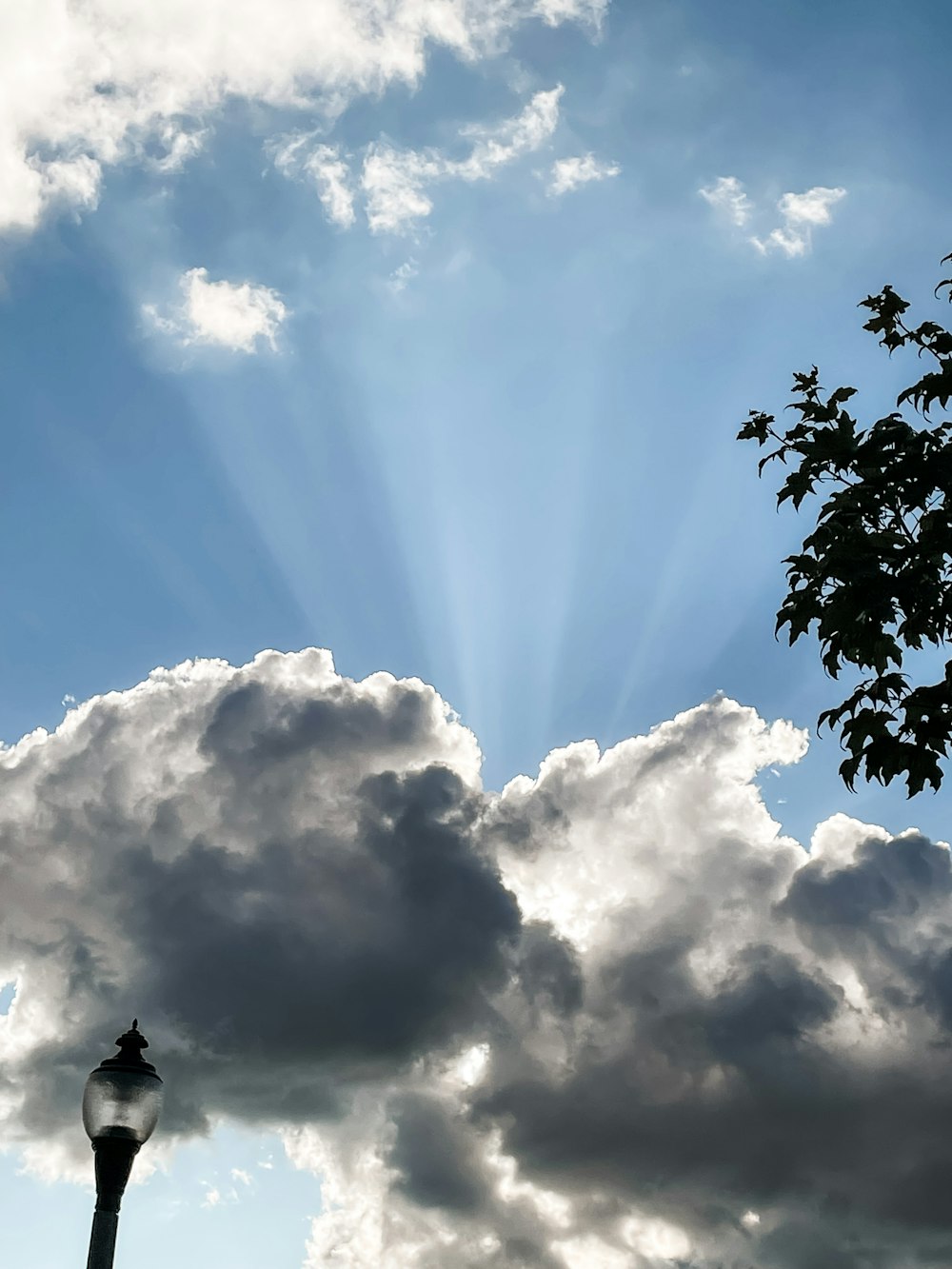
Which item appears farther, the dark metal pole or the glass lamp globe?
the glass lamp globe

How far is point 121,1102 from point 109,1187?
72cm

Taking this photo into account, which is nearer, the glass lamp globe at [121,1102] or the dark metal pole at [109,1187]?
the dark metal pole at [109,1187]

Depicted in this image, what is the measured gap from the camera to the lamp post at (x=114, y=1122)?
38.3 ft

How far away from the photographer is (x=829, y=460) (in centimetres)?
1376

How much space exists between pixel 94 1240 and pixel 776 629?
9010 millimetres

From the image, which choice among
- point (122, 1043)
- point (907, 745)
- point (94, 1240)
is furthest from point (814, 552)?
point (94, 1240)

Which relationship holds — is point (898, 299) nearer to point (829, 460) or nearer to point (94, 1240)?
point (829, 460)

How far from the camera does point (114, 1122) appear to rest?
11.9m

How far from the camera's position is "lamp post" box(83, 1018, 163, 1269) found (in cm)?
1167

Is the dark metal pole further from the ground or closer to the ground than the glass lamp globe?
closer to the ground

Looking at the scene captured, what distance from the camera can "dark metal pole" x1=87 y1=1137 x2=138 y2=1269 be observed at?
11.5 m

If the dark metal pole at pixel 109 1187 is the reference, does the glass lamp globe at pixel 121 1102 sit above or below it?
above

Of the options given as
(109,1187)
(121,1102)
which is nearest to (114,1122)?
(121,1102)

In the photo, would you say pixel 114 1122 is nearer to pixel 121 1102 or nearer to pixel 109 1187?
pixel 121 1102
